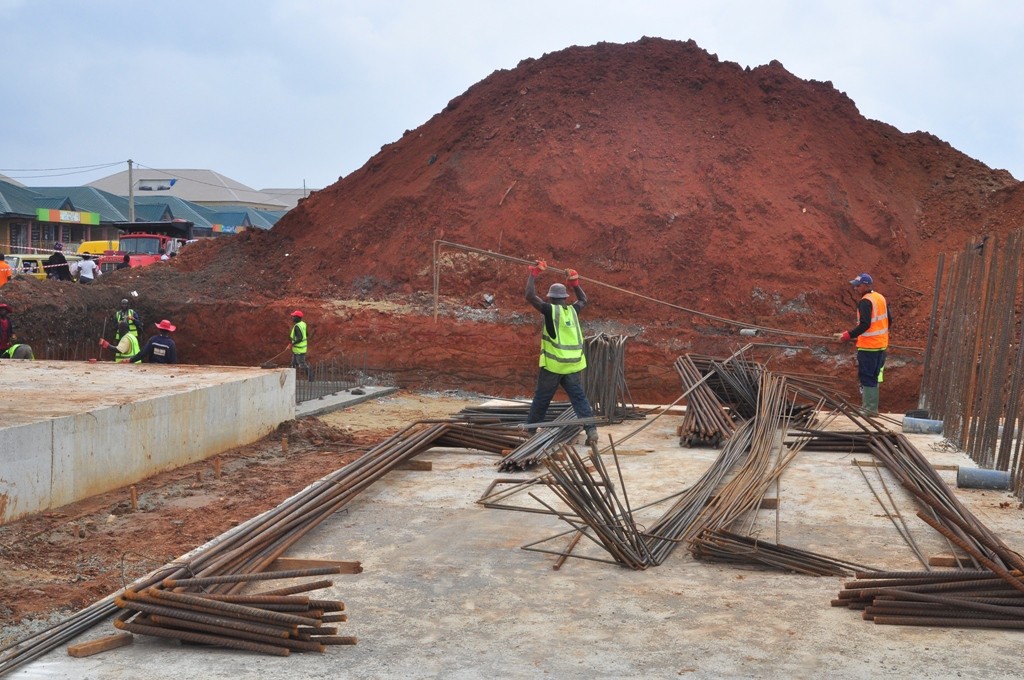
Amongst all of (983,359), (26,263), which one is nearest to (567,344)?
(983,359)

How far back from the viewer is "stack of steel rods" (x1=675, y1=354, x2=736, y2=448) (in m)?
10.0

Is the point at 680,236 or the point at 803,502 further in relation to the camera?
the point at 680,236

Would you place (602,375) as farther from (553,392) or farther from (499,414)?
(553,392)

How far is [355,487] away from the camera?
729cm

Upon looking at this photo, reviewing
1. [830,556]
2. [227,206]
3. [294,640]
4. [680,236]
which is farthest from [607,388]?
[227,206]

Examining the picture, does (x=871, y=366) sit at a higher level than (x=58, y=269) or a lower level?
higher

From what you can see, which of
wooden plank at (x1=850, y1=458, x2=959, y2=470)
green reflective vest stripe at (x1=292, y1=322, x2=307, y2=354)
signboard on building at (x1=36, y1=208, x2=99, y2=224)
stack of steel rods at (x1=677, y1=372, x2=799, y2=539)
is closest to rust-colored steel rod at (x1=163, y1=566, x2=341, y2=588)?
stack of steel rods at (x1=677, y1=372, x2=799, y2=539)

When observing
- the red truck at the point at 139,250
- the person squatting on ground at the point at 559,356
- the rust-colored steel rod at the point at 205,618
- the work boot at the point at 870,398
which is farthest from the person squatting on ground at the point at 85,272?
the rust-colored steel rod at the point at 205,618

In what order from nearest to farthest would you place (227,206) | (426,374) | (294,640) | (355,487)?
1. (294,640)
2. (355,487)
3. (426,374)
4. (227,206)

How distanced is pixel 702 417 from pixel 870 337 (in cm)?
272

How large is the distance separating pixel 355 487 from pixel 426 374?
36.3ft

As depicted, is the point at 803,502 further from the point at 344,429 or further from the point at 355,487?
the point at 344,429

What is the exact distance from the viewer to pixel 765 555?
5.77 m

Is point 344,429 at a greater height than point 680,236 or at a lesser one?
lesser
